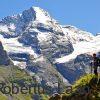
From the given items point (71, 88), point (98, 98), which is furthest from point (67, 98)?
→ point (98, 98)

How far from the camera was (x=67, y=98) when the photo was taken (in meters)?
41.0

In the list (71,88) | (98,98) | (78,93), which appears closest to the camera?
(98,98)

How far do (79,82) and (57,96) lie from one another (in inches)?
104

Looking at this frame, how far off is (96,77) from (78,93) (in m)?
2.65

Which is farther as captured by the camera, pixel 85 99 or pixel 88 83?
pixel 88 83

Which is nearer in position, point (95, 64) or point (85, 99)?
point (85, 99)

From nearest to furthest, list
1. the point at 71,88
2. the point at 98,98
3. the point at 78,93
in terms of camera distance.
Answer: the point at 98,98
the point at 78,93
the point at 71,88

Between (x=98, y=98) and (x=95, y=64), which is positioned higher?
(x=95, y=64)

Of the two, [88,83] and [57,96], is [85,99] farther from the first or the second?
[57,96]

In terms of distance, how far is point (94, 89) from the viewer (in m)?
38.5

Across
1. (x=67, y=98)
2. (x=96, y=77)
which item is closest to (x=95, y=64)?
(x=96, y=77)

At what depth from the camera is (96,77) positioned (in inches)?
1617

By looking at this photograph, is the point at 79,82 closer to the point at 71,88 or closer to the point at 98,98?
the point at 71,88

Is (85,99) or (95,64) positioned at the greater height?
(95,64)
